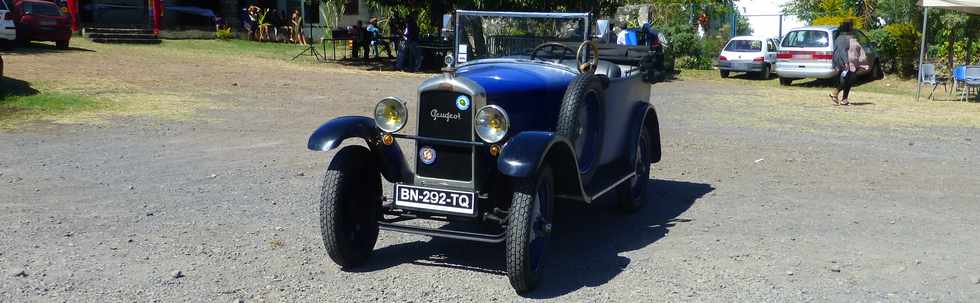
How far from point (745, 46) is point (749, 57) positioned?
0.88 m

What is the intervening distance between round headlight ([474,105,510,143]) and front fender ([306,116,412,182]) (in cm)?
63

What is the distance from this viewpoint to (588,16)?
7547 millimetres

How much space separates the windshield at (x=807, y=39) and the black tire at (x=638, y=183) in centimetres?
1547

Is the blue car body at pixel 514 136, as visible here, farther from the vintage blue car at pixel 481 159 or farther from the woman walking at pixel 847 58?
the woman walking at pixel 847 58

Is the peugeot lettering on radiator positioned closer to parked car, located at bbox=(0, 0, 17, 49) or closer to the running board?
the running board

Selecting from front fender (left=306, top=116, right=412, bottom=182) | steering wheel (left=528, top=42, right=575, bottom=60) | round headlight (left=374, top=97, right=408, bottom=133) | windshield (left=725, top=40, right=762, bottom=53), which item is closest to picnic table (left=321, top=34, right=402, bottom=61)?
windshield (left=725, top=40, right=762, bottom=53)

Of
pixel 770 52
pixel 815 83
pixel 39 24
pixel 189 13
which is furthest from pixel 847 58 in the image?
pixel 189 13

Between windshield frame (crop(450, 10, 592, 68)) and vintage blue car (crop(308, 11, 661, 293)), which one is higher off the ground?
windshield frame (crop(450, 10, 592, 68))

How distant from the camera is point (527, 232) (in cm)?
511

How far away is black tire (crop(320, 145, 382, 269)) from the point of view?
5480 mm

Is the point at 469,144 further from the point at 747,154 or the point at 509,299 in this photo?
the point at 747,154

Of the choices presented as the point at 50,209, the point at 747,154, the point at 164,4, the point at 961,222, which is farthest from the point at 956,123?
the point at 164,4

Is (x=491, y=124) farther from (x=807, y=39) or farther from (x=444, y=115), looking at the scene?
(x=807, y=39)

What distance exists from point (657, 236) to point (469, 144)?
189cm
